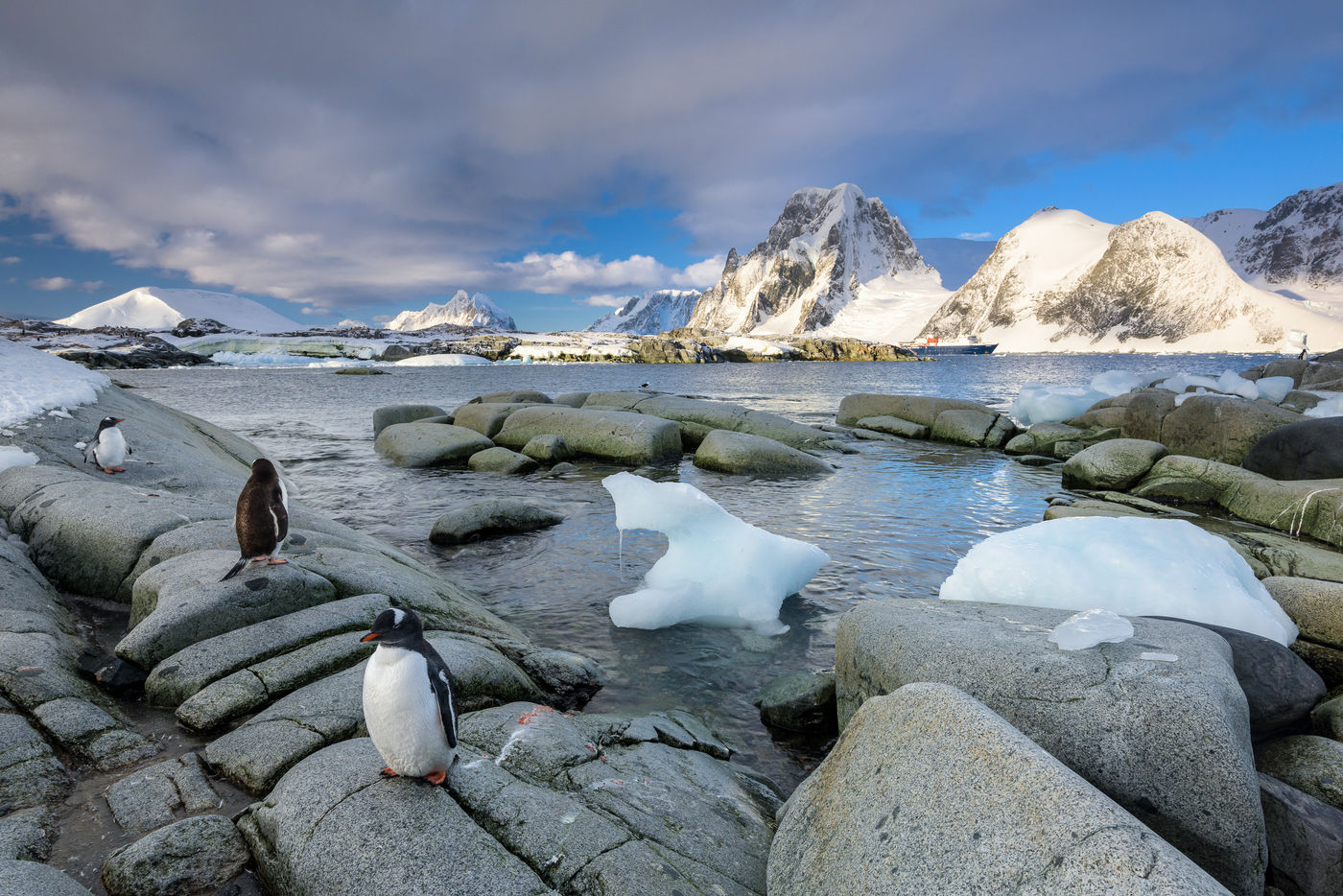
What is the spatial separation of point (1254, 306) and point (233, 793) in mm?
225412

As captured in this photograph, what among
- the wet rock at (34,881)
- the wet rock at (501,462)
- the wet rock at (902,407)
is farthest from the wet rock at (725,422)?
the wet rock at (34,881)

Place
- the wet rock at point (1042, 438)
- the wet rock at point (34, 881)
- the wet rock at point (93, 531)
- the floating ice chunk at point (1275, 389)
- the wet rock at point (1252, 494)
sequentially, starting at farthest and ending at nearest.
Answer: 1. the floating ice chunk at point (1275, 389)
2. the wet rock at point (1042, 438)
3. the wet rock at point (1252, 494)
4. the wet rock at point (93, 531)
5. the wet rock at point (34, 881)

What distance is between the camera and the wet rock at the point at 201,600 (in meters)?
4.70

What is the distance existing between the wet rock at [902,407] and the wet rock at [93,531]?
76.9 ft

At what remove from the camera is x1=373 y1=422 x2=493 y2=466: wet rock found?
57.2 feet

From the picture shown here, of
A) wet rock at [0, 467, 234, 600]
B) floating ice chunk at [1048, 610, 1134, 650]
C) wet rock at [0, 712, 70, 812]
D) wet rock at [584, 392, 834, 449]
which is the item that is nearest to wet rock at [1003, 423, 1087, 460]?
wet rock at [584, 392, 834, 449]

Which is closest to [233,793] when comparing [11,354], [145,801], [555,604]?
[145,801]

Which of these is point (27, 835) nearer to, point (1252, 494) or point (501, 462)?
point (501, 462)

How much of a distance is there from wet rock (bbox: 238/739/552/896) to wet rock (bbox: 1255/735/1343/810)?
16.3 ft

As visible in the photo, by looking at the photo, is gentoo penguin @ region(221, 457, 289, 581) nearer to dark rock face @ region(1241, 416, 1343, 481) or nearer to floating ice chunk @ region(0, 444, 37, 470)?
floating ice chunk @ region(0, 444, 37, 470)

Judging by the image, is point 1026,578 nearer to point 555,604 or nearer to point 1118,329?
point 555,604

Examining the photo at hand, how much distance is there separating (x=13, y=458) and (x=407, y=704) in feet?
31.1

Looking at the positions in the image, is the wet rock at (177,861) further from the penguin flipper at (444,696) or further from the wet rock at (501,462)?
the wet rock at (501,462)

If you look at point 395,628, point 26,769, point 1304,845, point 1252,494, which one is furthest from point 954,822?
point 1252,494
